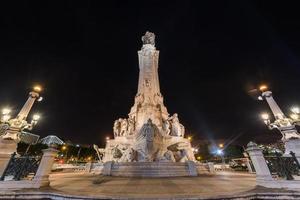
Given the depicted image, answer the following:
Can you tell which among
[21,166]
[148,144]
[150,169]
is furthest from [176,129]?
[21,166]

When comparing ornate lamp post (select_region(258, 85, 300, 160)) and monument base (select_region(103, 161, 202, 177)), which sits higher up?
ornate lamp post (select_region(258, 85, 300, 160))

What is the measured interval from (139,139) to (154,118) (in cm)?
510

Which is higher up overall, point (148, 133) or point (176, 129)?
point (176, 129)

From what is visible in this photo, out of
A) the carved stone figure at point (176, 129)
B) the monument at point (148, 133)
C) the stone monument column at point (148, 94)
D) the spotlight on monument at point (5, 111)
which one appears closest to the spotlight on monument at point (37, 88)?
the spotlight on monument at point (5, 111)

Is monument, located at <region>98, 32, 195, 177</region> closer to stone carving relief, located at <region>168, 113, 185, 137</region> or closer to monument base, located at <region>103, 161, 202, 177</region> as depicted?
stone carving relief, located at <region>168, 113, 185, 137</region>

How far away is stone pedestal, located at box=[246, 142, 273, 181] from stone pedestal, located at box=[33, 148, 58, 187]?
9431mm

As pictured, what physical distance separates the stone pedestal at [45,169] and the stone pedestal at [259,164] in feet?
30.9

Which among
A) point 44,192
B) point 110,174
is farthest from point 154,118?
point 44,192

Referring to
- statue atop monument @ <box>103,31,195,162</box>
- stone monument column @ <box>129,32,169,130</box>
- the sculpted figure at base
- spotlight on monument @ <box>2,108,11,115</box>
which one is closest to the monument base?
statue atop monument @ <box>103,31,195,162</box>

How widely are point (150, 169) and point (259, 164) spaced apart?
6.93 m

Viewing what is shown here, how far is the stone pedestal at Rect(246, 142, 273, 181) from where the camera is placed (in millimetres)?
6395

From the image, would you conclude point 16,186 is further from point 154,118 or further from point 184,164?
point 154,118

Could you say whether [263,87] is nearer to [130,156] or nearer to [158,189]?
[158,189]

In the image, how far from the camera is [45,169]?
6.90 m
